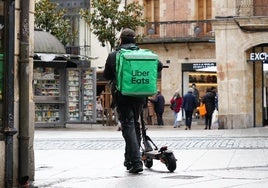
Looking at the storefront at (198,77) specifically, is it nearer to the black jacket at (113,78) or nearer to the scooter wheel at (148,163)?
the scooter wheel at (148,163)

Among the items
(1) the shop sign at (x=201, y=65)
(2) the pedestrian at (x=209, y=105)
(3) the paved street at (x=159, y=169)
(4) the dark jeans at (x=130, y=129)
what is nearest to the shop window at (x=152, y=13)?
(1) the shop sign at (x=201, y=65)

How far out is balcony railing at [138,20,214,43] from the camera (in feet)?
133

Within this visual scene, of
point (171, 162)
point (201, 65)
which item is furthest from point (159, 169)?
point (201, 65)

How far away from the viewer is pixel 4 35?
8047 millimetres

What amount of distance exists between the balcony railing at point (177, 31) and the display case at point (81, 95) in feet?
31.8

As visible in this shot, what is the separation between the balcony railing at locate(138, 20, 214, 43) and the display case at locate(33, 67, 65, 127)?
1250 cm

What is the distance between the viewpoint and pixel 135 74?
941 cm

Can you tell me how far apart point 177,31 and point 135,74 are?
105ft

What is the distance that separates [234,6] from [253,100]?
3.92 meters

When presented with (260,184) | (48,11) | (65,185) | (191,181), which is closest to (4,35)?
(65,185)

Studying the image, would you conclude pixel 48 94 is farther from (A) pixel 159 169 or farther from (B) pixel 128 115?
(B) pixel 128 115

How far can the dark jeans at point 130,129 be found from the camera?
9547 mm

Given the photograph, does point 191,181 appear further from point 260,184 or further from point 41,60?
point 41,60

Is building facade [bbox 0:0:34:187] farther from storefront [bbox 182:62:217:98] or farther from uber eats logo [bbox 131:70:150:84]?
storefront [bbox 182:62:217:98]
